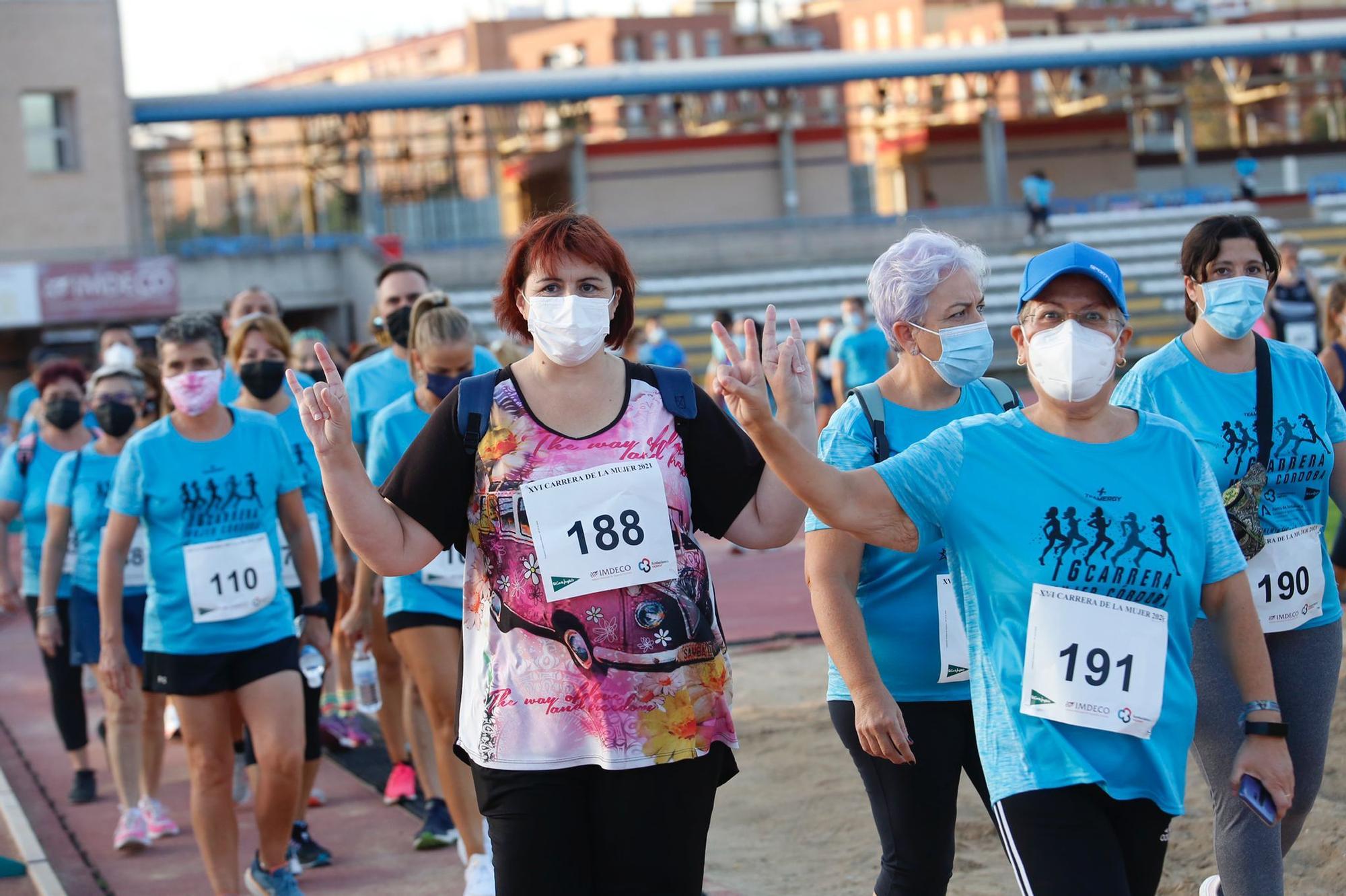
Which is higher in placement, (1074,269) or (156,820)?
(1074,269)

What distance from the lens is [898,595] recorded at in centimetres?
405

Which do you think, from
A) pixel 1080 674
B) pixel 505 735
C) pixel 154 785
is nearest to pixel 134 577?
pixel 154 785

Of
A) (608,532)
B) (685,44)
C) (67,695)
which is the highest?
(685,44)

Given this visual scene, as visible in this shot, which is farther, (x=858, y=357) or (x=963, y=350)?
(x=858, y=357)

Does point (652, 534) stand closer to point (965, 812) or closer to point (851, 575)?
point (851, 575)

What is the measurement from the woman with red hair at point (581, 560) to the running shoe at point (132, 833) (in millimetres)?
3850

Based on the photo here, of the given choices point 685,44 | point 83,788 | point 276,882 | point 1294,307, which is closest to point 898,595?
point 276,882

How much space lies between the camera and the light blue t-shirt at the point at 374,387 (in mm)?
7078

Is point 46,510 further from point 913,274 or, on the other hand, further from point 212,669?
point 913,274

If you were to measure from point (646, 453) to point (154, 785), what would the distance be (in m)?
4.67

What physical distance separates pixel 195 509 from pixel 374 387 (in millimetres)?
1477

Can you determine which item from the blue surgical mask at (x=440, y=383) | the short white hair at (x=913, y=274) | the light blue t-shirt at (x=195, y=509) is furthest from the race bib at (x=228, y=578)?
the short white hair at (x=913, y=274)

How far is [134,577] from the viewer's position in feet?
24.8

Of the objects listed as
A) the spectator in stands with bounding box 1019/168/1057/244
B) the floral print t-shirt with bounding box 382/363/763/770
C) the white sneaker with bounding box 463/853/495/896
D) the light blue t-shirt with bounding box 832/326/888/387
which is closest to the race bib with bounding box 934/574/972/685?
the floral print t-shirt with bounding box 382/363/763/770
